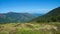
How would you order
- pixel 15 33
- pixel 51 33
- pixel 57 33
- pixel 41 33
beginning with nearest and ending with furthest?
pixel 15 33
pixel 41 33
pixel 51 33
pixel 57 33

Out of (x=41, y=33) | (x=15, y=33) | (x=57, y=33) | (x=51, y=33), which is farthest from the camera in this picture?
(x=57, y=33)

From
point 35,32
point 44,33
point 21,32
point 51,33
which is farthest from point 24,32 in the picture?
point 51,33

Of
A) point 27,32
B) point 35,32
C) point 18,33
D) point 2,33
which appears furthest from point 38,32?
point 2,33

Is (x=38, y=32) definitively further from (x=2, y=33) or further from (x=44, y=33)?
(x=2, y=33)

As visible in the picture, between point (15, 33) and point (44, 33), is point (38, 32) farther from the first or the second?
point (15, 33)

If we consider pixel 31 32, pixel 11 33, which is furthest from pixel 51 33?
pixel 11 33

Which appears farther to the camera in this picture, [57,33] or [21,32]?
[57,33]

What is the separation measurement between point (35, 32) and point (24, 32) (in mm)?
4033

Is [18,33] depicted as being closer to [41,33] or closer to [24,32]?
[24,32]

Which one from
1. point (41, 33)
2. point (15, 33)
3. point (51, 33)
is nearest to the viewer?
point (15, 33)

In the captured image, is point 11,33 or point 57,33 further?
point 57,33

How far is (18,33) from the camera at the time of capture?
4425cm

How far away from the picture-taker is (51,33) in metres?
49.2

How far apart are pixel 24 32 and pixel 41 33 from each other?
592 centimetres
